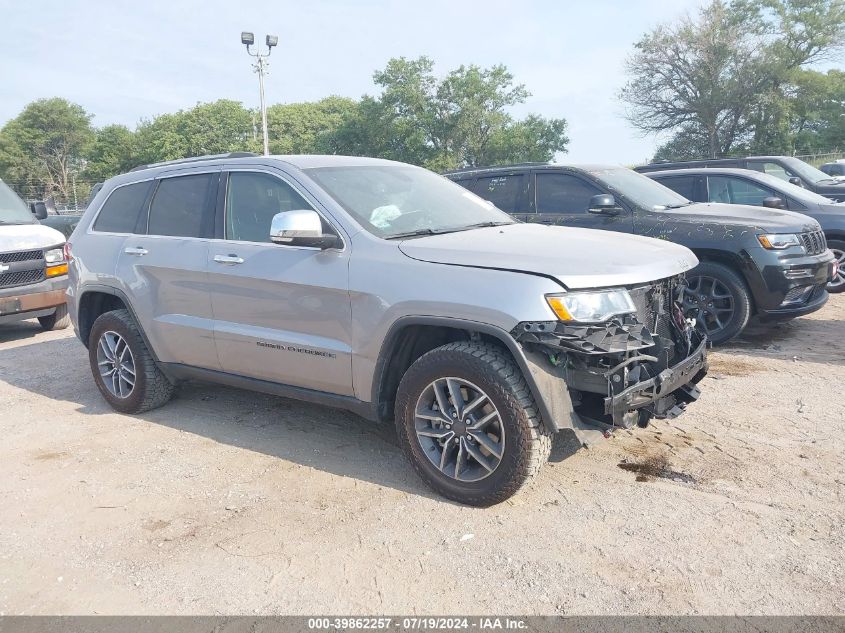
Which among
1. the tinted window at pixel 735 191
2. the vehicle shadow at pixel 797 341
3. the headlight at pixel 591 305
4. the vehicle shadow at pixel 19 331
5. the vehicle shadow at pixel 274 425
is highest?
the tinted window at pixel 735 191

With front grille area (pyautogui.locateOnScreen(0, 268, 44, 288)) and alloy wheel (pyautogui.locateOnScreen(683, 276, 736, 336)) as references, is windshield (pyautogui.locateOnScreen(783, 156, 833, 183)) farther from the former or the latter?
front grille area (pyautogui.locateOnScreen(0, 268, 44, 288))

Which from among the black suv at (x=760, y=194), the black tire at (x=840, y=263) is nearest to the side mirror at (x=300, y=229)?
the black suv at (x=760, y=194)

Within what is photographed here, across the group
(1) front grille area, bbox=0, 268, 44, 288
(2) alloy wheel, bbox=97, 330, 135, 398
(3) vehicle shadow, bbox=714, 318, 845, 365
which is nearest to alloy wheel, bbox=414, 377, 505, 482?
(2) alloy wheel, bbox=97, 330, 135, 398

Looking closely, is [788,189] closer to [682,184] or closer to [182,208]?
[682,184]

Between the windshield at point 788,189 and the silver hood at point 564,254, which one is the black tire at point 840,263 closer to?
the windshield at point 788,189

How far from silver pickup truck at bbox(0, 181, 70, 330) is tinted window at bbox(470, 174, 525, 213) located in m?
5.36

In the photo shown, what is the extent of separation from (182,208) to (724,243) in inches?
187

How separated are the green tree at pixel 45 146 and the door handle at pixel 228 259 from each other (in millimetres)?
59440

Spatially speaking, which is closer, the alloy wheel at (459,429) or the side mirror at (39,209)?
the alloy wheel at (459,429)

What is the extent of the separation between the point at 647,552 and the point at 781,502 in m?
0.91

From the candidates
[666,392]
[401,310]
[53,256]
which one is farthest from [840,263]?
[53,256]

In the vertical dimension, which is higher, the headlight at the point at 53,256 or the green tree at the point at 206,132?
the green tree at the point at 206,132

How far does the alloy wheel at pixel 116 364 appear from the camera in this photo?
207 inches

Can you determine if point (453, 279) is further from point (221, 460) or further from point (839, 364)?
point (839, 364)
